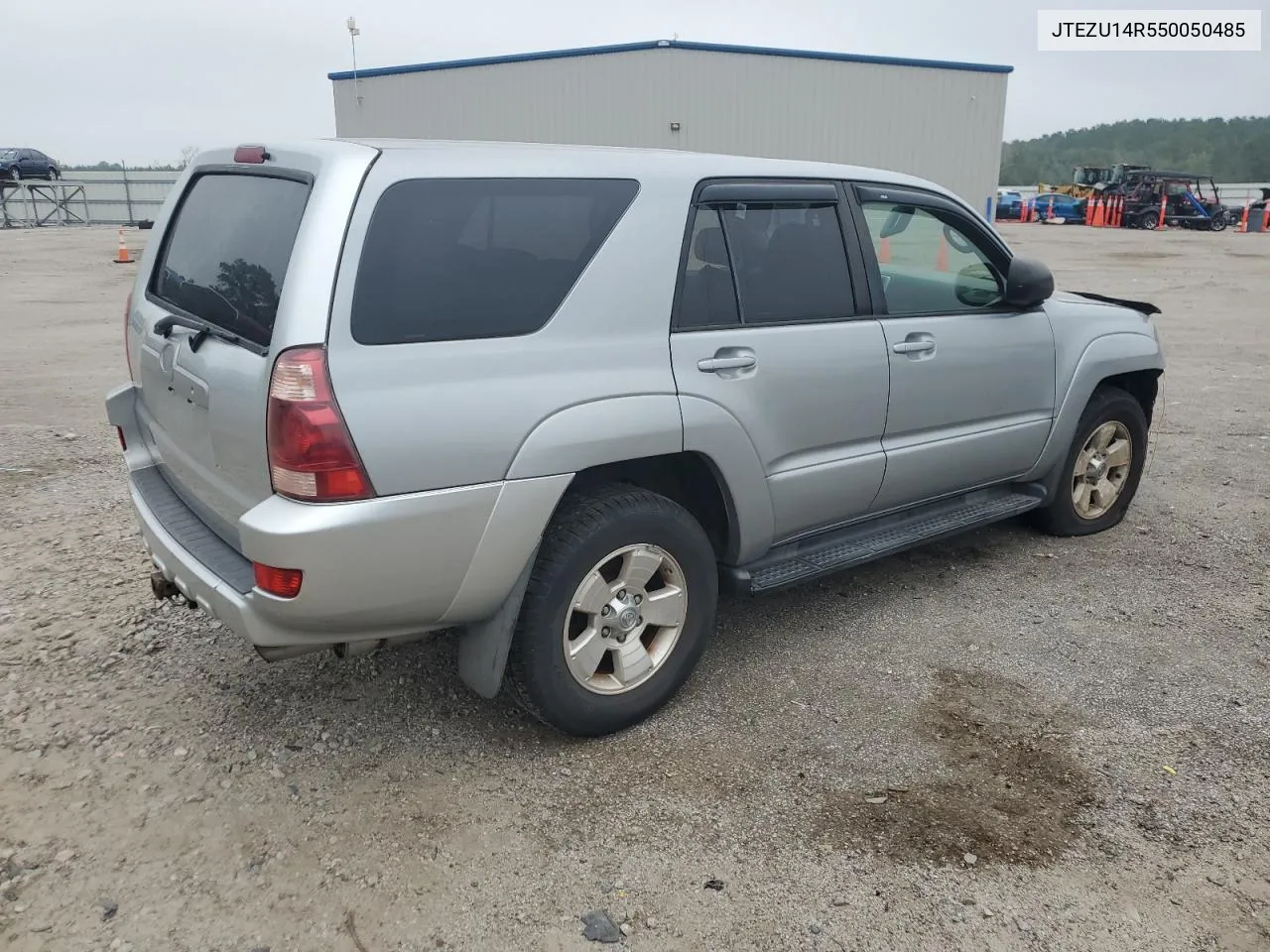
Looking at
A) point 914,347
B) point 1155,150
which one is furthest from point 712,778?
point 1155,150

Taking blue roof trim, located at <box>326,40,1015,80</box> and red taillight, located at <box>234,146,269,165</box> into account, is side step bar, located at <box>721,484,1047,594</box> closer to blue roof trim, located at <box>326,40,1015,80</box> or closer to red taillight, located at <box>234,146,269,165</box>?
red taillight, located at <box>234,146,269,165</box>

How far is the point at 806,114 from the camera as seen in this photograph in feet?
74.3

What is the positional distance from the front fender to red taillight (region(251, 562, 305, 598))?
3.37 meters

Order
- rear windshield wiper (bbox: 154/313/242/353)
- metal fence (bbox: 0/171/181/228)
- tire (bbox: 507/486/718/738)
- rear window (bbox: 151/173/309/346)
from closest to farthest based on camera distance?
rear window (bbox: 151/173/309/346) < rear windshield wiper (bbox: 154/313/242/353) < tire (bbox: 507/486/718/738) < metal fence (bbox: 0/171/181/228)

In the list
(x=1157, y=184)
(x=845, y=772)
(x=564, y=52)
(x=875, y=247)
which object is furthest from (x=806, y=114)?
(x=845, y=772)

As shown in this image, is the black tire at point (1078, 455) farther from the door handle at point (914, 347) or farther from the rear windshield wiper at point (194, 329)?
the rear windshield wiper at point (194, 329)

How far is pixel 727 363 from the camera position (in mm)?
3240

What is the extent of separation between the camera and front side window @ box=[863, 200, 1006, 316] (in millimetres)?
3906

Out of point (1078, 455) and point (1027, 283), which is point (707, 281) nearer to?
point (1027, 283)

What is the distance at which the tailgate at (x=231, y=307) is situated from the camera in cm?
255

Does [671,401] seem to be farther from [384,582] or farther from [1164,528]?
[1164,528]

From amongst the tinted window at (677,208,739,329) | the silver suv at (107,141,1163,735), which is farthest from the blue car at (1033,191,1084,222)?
the tinted window at (677,208,739,329)

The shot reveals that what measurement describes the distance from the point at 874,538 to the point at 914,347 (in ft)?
2.50

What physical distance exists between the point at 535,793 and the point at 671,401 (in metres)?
1.24
